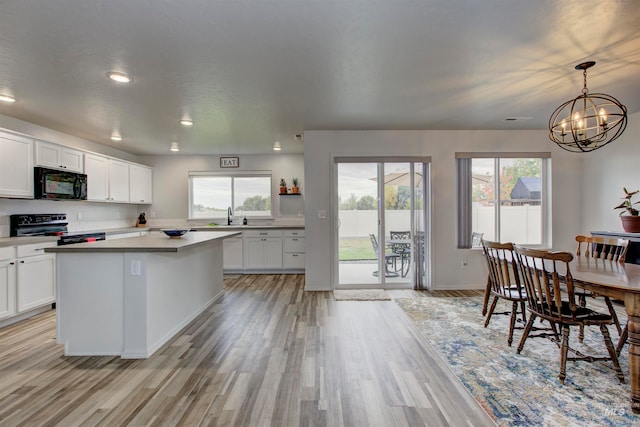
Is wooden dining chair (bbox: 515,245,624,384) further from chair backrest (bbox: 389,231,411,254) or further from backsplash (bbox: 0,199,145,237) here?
backsplash (bbox: 0,199,145,237)

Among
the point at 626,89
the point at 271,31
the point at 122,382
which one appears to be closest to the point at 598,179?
the point at 626,89

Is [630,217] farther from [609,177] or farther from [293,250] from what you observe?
[293,250]

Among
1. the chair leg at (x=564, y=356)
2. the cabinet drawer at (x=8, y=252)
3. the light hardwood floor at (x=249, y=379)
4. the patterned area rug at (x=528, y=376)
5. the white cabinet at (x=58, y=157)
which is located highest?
the white cabinet at (x=58, y=157)

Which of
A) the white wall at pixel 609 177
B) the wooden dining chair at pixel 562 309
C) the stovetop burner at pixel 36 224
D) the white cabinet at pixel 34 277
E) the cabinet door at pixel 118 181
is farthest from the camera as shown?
the cabinet door at pixel 118 181

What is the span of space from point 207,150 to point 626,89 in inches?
241

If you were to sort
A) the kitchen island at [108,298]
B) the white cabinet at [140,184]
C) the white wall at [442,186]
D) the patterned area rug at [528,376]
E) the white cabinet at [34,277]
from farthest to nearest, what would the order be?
1. the white cabinet at [140,184]
2. the white wall at [442,186]
3. the white cabinet at [34,277]
4. the kitchen island at [108,298]
5. the patterned area rug at [528,376]

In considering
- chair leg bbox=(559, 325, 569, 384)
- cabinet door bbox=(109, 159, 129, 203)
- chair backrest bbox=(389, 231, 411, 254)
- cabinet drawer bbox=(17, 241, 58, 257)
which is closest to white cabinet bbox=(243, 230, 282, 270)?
chair backrest bbox=(389, 231, 411, 254)

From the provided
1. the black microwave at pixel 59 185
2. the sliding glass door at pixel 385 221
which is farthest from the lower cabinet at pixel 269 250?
the black microwave at pixel 59 185

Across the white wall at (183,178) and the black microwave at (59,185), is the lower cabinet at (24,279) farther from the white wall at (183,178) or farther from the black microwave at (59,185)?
the white wall at (183,178)

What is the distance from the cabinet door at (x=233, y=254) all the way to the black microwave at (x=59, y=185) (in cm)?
239

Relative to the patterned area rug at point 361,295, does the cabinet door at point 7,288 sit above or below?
above

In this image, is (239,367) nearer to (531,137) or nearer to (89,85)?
(89,85)

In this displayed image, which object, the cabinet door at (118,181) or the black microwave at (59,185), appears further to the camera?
the cabinet door at (118,181)

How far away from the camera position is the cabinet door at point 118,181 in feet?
17.4
